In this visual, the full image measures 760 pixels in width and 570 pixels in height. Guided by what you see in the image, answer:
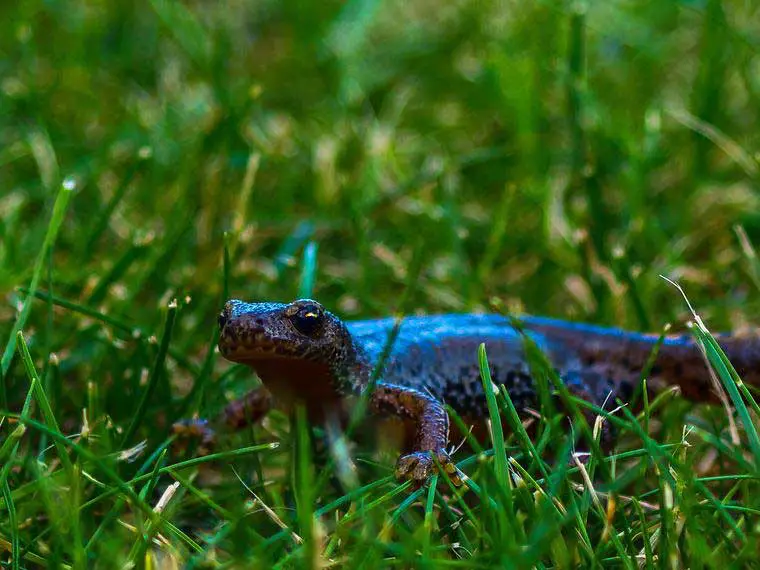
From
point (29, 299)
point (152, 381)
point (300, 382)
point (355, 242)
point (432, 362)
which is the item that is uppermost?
point (29, 299)

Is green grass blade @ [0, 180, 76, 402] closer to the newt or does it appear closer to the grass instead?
the grass

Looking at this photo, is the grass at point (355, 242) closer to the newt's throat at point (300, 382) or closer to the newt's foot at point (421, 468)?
the newt's foot at point (421, 468)

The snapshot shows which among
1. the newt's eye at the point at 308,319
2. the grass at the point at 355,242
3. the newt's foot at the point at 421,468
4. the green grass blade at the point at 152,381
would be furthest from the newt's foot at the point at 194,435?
the newt's foot at the point at 421,468

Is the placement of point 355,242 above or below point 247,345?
below

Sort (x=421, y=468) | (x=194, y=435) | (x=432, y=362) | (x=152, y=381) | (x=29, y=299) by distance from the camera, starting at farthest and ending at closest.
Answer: (x=432, y=362)
(x=194, y=435)
(x=29, y=299)
(x=152, y=381)
(x=421, y=468)

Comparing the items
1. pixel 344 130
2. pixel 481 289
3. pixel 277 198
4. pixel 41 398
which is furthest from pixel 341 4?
pixel 41 398

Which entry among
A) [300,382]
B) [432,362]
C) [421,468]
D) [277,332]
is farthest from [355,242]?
[421,468]

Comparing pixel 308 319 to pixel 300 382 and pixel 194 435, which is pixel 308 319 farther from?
pixel 194 435

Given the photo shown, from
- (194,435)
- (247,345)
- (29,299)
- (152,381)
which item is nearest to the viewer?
(247,345)

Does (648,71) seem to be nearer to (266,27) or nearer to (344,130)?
(344,130)
